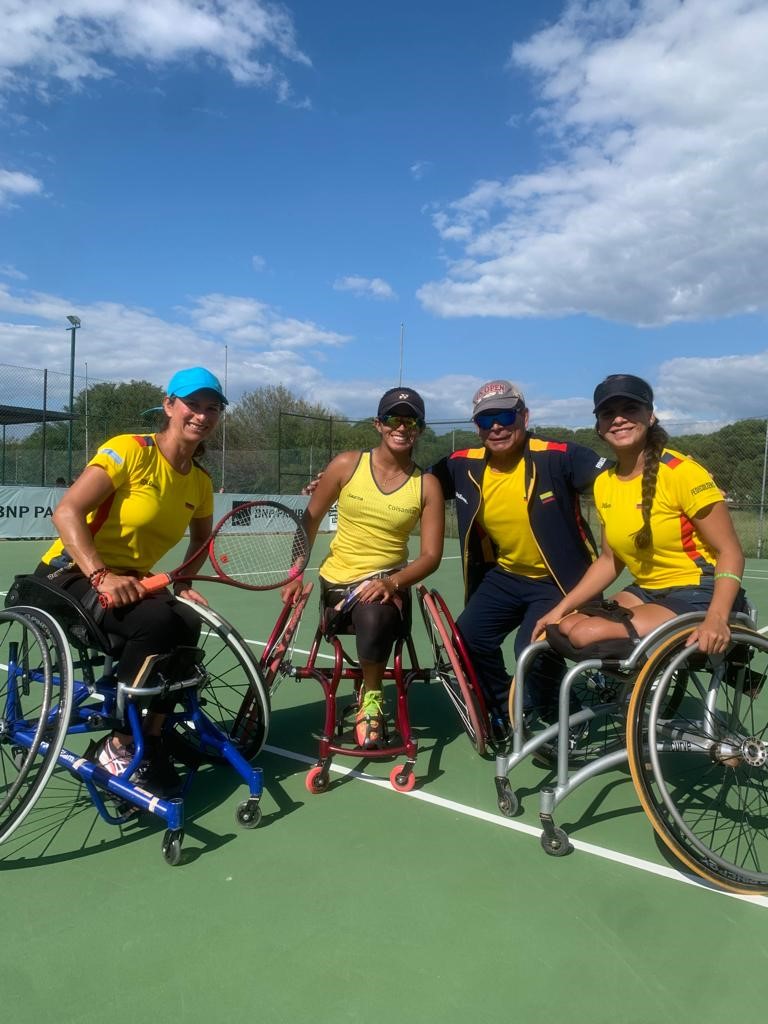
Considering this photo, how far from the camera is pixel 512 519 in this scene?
3840 millimetres

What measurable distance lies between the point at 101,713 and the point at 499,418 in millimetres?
2141

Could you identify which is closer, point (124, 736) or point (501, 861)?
point (501, 861)

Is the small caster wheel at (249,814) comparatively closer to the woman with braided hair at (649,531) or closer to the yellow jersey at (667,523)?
the woman with braided hair at (649,531)

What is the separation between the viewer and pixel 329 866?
268 centimetres

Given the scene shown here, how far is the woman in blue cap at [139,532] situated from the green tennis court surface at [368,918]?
37 centimetres

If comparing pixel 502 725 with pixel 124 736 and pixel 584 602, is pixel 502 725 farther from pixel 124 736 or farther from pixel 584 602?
pixel 124 736

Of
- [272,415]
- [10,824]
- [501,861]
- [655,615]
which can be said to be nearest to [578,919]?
[501,861]

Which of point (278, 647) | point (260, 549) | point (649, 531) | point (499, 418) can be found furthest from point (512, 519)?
point (260, 549)

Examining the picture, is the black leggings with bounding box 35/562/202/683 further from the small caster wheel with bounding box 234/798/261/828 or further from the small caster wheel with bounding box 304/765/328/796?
the small caster wheel with bounding box 304/765/328/796

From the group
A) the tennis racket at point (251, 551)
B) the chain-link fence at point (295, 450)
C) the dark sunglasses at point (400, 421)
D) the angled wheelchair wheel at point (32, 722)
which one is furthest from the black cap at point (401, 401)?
the chain-link fence at point (295, 450)

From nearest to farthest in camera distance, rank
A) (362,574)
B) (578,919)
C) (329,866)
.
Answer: (578,919)
(329,866)
(362,574)

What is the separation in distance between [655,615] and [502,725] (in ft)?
4.11

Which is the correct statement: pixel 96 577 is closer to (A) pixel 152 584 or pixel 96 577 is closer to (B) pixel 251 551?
(A) pixel 152 584

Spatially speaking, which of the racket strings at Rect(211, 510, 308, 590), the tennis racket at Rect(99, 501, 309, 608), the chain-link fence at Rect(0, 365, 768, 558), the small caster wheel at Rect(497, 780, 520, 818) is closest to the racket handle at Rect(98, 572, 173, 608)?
the tennis racket at Rect(99, 501, 309, 608)
